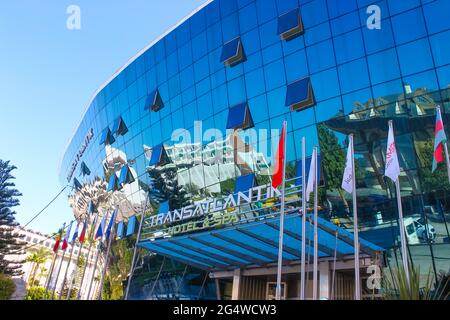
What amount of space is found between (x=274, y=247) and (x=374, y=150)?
636 centimetres

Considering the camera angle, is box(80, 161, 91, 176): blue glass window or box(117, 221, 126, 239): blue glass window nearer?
box(117, 221, 126, 239): blue glass window

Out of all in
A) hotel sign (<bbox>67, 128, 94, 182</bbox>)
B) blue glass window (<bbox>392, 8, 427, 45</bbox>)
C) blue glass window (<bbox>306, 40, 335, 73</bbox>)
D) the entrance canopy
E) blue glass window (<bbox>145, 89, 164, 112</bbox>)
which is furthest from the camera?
hotel sign (<bbox>67, 128, 94, 182</bbox>)

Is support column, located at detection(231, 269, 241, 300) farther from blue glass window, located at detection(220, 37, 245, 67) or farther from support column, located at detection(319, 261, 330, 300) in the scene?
blue glass window, located at detection(220, 37, 245, 67)

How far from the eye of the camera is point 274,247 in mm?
19188

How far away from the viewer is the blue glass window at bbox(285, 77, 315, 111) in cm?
2147

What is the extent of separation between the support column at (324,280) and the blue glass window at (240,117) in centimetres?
854

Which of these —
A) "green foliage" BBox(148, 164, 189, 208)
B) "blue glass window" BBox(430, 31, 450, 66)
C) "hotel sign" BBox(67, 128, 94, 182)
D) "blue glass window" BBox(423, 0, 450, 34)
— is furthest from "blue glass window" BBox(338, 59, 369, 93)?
"hotel sign" BBox(67, 128, 94, 182)

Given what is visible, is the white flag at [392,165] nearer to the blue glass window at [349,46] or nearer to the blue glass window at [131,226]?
the blue glass window at [349,46]

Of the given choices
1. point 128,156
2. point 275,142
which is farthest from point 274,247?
point 128,156

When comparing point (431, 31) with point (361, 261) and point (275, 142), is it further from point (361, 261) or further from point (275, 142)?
point (361, 261)

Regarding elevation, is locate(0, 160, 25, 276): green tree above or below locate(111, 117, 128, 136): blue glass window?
below

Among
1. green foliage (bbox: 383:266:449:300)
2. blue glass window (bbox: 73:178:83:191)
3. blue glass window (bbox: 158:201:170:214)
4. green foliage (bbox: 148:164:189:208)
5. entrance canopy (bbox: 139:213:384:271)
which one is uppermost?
blue glass window (bbox: 73:178:83:191)

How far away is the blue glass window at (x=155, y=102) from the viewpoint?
98.2 ft

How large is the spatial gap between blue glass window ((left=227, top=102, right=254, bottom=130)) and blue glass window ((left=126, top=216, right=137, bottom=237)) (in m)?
11.1
